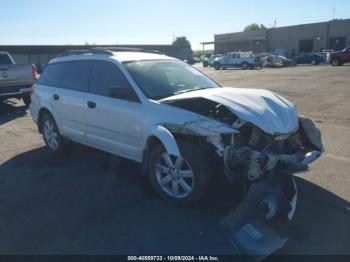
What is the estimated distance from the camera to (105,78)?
508 cm

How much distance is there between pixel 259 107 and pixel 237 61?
3594cm

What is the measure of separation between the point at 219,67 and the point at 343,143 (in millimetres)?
35167

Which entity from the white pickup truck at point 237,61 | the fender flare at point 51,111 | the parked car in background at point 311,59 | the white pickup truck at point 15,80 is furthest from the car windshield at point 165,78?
the parked car in background at point 311,59

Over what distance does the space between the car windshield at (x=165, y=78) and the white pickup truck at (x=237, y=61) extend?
33741mm

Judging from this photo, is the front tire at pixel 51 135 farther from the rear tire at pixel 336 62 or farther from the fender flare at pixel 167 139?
the rear tire at pixel 336 62

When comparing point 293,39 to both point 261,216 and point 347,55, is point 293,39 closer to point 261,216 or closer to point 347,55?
point 347,55

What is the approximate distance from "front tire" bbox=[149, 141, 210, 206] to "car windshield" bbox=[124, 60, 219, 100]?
2.81 ft

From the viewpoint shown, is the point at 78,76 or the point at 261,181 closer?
the point at 261,181

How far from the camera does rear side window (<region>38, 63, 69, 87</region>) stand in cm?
609

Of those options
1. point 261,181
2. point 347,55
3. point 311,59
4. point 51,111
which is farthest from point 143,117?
point 311,59

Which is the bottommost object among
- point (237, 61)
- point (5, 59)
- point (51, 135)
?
point (237, 61)

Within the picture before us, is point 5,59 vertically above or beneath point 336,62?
above

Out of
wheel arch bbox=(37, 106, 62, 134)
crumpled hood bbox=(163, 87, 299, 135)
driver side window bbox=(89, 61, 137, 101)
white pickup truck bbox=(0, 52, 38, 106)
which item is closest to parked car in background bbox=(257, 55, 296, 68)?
white pickup truck bbox=(0, 52, 38, 106)

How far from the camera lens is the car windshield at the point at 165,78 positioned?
15.2 ft
